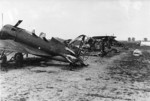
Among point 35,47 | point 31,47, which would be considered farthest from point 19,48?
point 35,47

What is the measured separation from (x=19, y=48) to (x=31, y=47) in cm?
106

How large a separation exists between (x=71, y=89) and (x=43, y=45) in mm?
6760

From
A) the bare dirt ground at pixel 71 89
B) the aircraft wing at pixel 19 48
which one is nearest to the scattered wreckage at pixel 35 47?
the aircraft wing at pixel 19 48

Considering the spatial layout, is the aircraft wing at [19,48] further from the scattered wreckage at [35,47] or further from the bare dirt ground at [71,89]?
the bare dirt ground at [71,89]

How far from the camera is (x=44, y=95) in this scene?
21.9 ft

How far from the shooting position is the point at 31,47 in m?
14.0

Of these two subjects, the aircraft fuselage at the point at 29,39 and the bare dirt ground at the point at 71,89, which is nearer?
the bare dirt ground at the point at 71,89

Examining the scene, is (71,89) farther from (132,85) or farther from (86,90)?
(132,85)

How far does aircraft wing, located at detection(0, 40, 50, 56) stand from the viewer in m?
12.9


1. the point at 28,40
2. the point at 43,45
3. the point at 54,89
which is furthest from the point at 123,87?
the point at 28,40

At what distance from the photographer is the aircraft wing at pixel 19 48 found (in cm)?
1286

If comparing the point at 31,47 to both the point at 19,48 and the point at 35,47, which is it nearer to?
the point at 35,47

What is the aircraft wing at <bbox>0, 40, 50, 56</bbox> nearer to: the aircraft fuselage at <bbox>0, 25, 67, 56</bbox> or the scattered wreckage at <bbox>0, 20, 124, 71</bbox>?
the scattered wreckage at <bbox>0, 20, 124, 71</bbox>

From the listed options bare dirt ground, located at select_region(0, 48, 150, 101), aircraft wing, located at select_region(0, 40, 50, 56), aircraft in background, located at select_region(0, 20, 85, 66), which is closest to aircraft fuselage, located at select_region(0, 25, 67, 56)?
aircraft in background, located at select_region(0, 20, 85, 66)
